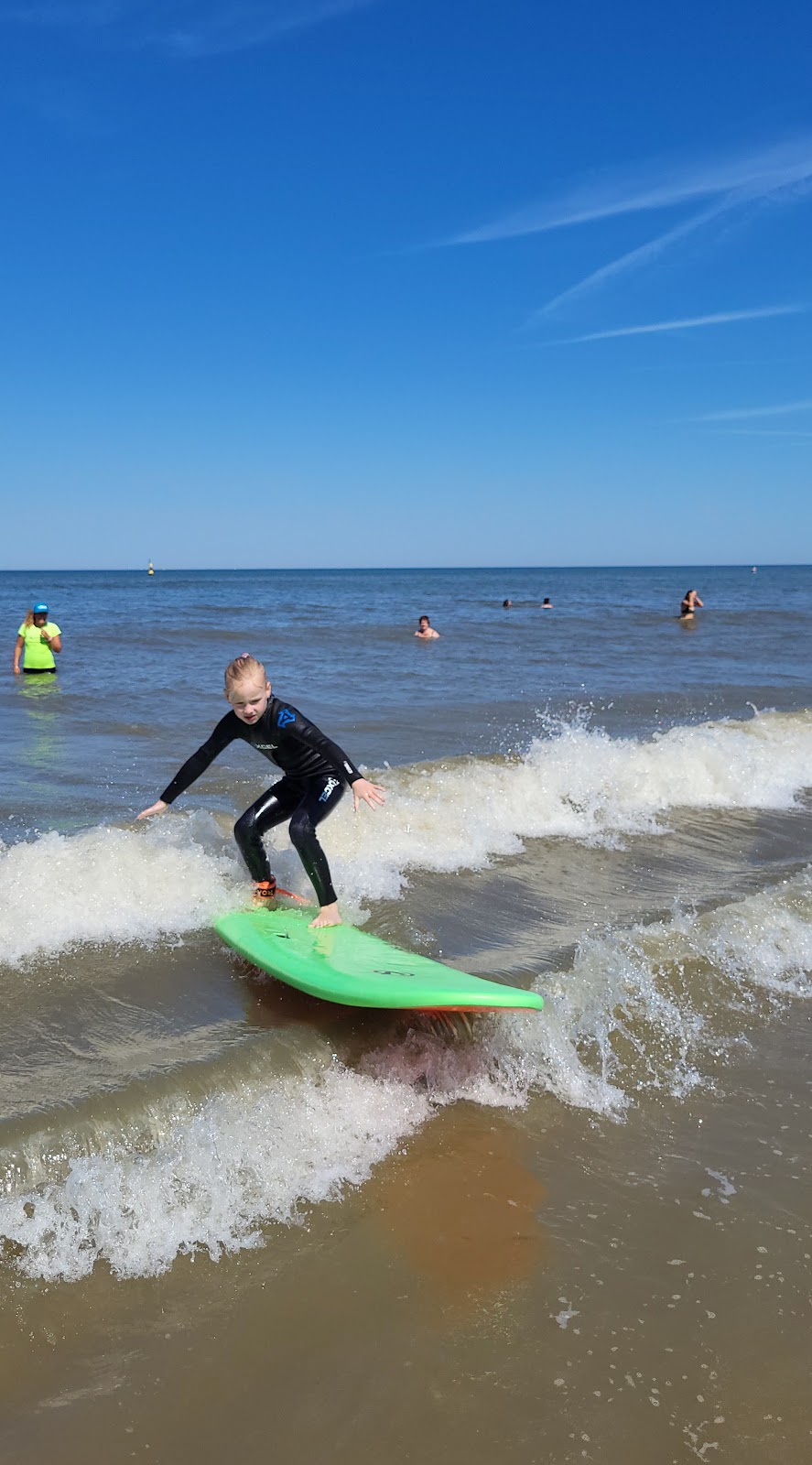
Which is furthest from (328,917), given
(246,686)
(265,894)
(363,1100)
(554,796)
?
(554,796)

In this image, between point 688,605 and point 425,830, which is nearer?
point 425,830

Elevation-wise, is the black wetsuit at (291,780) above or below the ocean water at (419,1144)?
above

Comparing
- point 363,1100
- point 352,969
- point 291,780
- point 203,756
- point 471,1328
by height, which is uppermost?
point 203,756

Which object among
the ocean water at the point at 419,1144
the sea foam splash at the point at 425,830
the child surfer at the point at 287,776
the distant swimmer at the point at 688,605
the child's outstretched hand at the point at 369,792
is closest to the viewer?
the ocean water at the point at 419,1144

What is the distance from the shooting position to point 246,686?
5.18 m

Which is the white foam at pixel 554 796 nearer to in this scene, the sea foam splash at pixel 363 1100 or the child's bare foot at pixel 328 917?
Result: the child's bare foot at pixel 328 917

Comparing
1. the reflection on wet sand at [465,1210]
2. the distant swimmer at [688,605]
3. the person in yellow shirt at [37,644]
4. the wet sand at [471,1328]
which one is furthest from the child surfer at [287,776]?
the distant swimmer at [688,605]

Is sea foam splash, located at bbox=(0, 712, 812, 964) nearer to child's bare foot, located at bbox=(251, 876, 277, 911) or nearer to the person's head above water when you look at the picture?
child's bare foot, located at bbox=(251, 876, 277, 911)

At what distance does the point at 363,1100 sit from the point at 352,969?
0.79 meters

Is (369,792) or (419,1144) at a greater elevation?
(369,792)

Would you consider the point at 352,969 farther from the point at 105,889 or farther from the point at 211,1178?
the point at 105,889

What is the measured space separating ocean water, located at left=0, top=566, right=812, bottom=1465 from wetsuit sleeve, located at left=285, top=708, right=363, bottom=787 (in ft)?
3.55

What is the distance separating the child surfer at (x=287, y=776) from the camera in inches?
207

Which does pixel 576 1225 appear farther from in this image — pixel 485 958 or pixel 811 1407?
pixel 485 958
